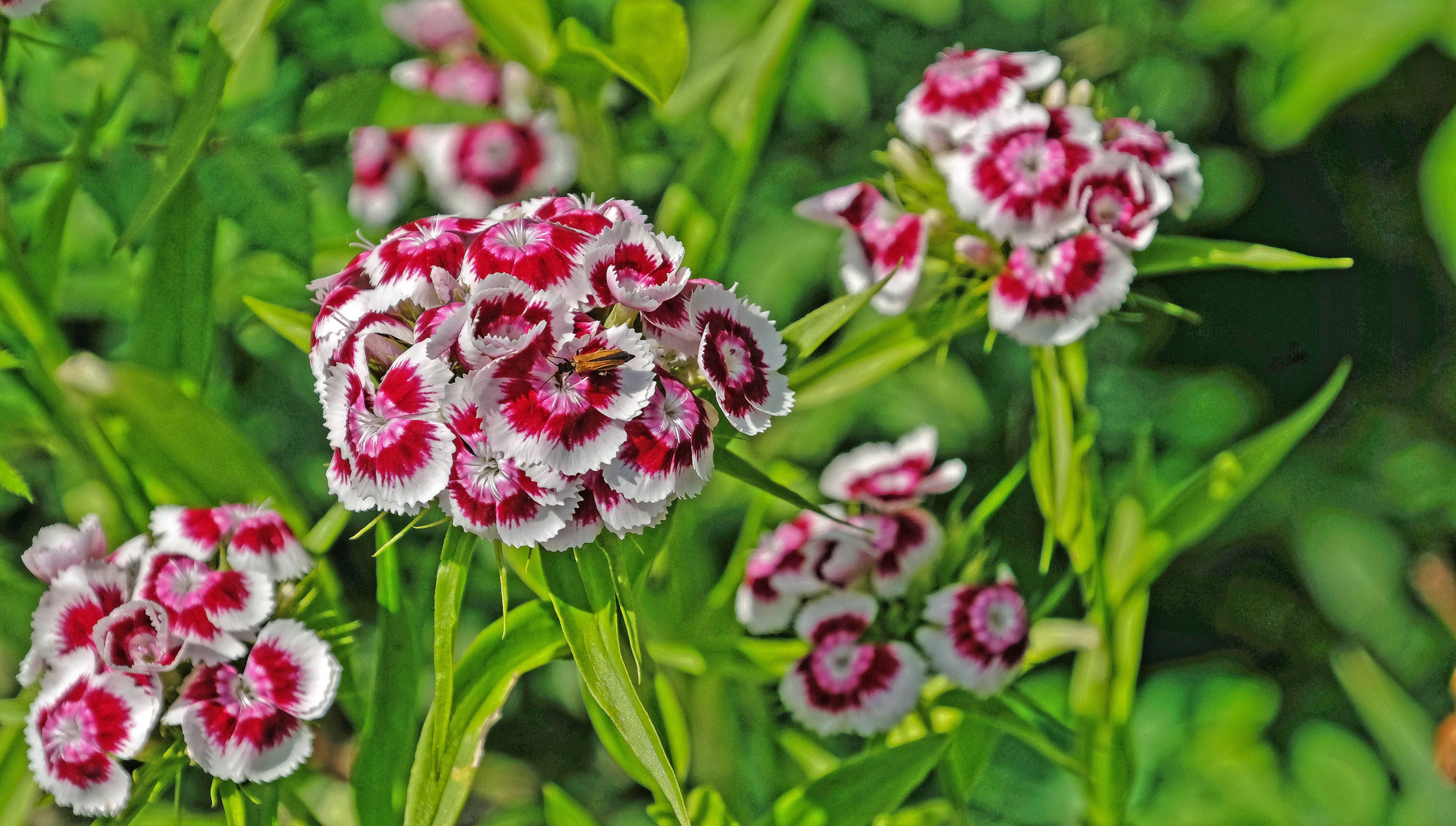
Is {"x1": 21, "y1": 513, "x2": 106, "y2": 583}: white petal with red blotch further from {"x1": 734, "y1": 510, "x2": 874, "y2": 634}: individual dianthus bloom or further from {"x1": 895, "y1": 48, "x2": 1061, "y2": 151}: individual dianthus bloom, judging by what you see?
{"x1": 895, "y1": 48, "x2": 1061, "y2": 151}: individual dianthus bloom

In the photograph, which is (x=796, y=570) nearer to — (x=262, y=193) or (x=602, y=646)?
(x=602, y=646)

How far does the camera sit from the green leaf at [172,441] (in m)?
1.27

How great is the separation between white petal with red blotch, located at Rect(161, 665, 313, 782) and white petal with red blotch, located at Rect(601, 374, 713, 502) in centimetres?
53

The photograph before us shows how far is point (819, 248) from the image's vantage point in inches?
68.0

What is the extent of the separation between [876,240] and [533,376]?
692 millimetres

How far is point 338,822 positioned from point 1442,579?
6.17 feet

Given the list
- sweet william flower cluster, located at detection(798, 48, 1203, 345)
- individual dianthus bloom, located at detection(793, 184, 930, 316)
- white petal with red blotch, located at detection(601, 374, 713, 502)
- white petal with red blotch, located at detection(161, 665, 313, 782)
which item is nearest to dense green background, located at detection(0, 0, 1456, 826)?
individual dianthus bloom, located at detection(793, 184, 930, 316)

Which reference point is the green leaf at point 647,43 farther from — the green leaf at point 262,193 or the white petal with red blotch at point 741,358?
the white petal with red blotch at point 741,358

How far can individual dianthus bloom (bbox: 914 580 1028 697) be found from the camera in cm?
131

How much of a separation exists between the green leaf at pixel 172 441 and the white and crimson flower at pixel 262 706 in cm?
26

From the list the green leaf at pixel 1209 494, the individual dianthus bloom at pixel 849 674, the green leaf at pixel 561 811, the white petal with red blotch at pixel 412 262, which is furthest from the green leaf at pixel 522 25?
the green leaf at pixel 1209 494

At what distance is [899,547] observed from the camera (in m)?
1.38

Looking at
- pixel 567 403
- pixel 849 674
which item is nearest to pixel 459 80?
pixel 567 403

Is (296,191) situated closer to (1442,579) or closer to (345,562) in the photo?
(345,562)
